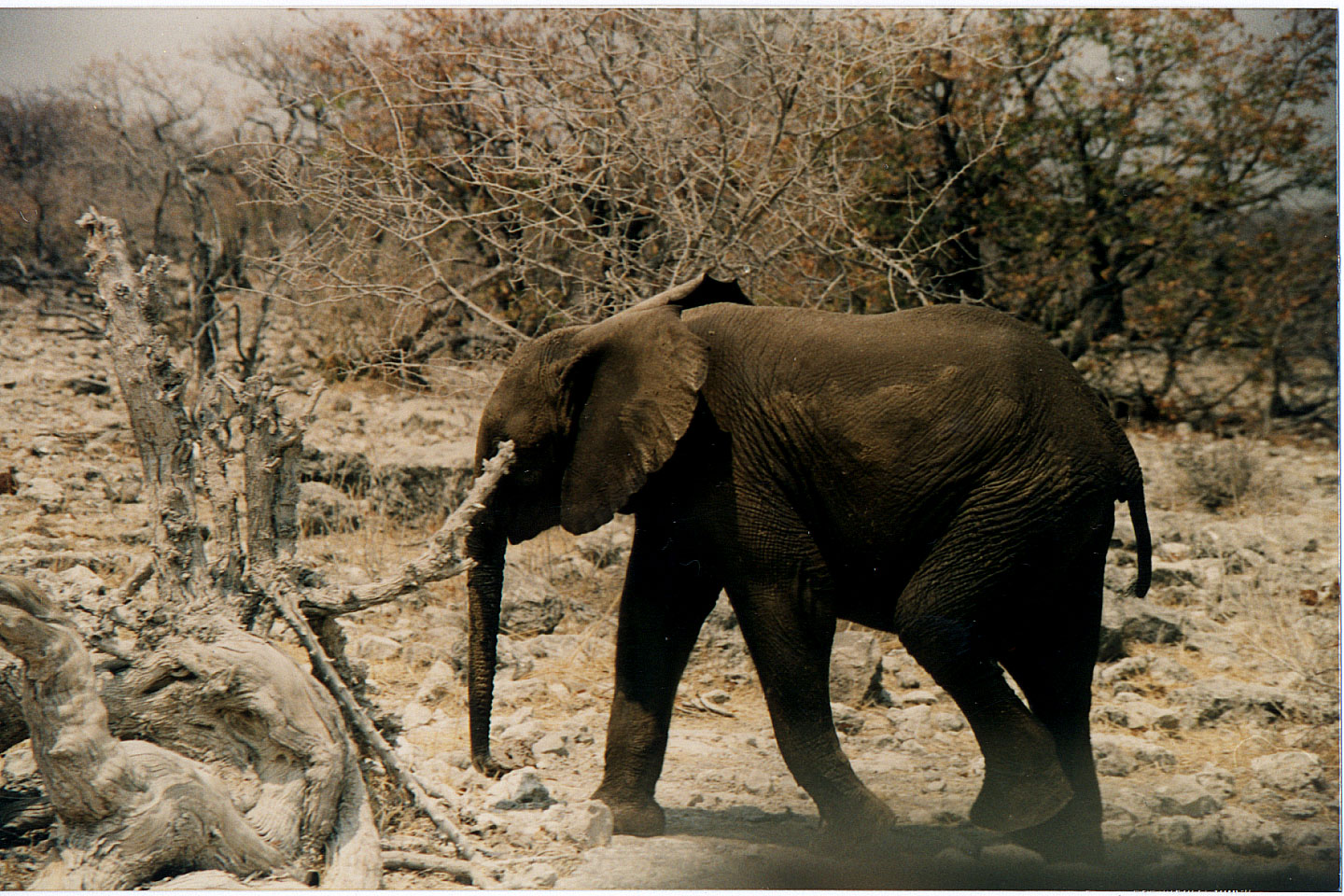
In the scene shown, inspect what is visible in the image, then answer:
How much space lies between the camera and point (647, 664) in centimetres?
419

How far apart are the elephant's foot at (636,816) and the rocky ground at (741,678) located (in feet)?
0.19

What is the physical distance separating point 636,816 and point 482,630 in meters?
0.77

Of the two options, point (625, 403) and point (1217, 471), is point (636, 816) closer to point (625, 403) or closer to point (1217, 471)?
point (625, 403)

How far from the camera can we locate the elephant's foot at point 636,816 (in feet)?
13.4

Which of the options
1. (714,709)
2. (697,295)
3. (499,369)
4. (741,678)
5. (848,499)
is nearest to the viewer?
(848,499)

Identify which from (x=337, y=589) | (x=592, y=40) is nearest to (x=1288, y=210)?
(x=592, y=40)

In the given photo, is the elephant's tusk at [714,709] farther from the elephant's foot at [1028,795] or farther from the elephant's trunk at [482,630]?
the elephant's foot at [1028,795]

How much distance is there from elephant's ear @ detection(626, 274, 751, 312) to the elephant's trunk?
0.89 metres

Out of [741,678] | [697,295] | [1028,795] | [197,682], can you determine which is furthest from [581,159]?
[1028,795]

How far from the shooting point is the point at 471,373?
641cm

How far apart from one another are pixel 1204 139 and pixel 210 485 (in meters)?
4.27

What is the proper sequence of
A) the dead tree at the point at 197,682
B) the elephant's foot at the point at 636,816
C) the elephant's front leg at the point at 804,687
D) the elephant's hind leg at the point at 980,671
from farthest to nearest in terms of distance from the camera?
the elephant's foot at the point at 636,816
the elephant's front leg at the point at 804,687
the elephant's hind leg at the point at 980,671
the dead tree at the point at 197,682

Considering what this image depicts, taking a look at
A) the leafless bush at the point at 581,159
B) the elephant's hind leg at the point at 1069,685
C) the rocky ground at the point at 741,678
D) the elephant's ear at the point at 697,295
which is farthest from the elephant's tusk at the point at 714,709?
the leafless bush at the point at 581,159

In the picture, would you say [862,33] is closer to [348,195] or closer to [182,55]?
[348,195]
